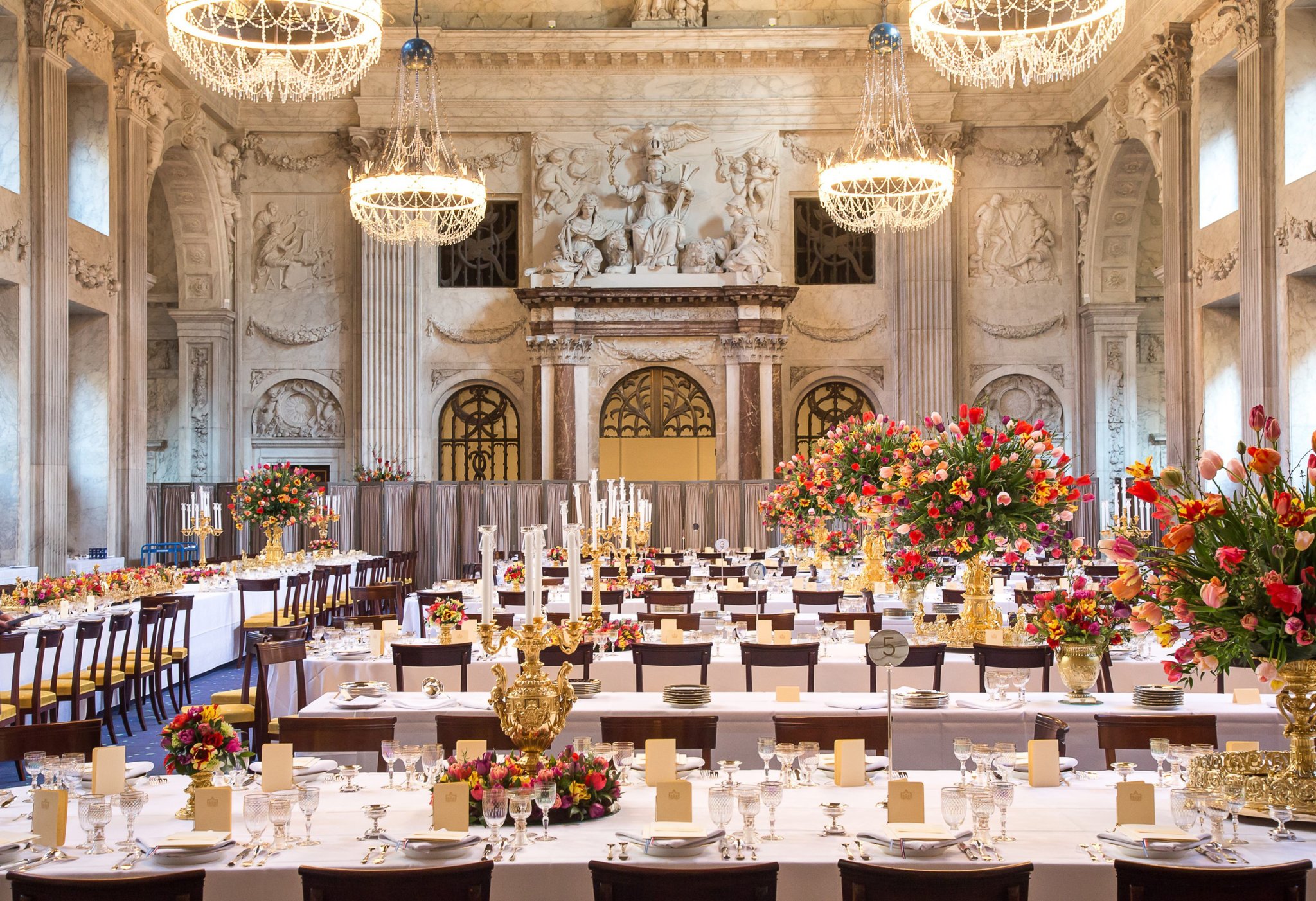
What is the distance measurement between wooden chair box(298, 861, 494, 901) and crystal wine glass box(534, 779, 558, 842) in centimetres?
51

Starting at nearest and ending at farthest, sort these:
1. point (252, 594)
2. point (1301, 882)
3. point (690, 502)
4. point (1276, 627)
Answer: point (1301, 882) < point (1276, 627) < point (252, 594) < point (690, 502)

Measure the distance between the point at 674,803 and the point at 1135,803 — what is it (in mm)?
1333

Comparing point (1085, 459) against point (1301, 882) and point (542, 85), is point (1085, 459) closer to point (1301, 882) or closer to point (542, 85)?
point (542, 85)

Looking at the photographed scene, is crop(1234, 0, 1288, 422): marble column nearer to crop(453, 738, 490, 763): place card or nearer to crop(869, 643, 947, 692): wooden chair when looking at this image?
crop(869, 643, 947, 692): wooden chair

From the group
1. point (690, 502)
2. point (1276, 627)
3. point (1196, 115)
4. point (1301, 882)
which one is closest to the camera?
point (1301, 882)

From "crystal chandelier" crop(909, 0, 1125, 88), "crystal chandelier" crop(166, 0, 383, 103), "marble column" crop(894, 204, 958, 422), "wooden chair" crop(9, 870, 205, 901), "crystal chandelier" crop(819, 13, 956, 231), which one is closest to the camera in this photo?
"wooden chair" crop(9, 870, 205, 901)

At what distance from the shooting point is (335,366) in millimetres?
22844

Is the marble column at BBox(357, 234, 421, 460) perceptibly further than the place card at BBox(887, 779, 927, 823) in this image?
Yes

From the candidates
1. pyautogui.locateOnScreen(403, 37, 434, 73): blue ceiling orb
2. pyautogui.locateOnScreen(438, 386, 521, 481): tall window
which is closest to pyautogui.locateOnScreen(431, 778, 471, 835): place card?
pyautogui.locateOnScreen(403, 37, 434, 73): blue ceiling orb

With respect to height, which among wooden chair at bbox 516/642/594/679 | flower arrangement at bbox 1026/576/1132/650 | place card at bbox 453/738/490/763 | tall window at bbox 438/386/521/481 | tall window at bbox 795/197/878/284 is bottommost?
wooden chair at bbox 516/642/594/679

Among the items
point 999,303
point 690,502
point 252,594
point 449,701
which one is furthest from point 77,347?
point 999,303

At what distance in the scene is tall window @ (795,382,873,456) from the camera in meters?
23.0

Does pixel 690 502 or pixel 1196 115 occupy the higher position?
pixel 1196 115

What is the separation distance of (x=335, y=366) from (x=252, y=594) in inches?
389
